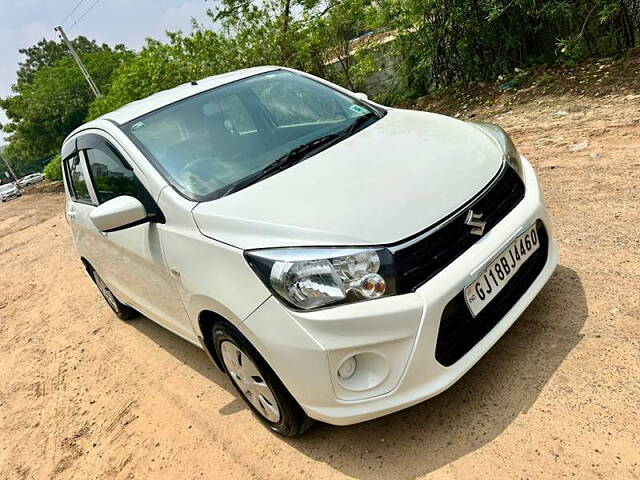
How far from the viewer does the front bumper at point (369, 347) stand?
1.86m

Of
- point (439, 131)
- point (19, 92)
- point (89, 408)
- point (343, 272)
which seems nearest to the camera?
point (343, 272)

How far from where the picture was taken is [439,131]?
8.79ft

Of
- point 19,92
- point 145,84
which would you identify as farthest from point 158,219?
point 19,92

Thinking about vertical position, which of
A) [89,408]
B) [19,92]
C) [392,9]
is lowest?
[89,408]

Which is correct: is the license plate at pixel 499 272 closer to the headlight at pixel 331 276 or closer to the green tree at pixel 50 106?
the headlight at pixel 331 276

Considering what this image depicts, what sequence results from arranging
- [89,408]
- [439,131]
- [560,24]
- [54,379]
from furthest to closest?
[560,24], [54,379], [89,408], [439,131]

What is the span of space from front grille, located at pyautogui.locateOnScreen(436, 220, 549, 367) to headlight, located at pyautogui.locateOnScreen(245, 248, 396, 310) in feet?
0.93

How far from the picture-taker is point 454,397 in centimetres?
232

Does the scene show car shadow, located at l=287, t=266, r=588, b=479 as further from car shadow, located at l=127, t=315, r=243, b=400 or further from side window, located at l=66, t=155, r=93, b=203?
side window, located at l=66, t=155, r=93, b=203

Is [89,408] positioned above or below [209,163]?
below

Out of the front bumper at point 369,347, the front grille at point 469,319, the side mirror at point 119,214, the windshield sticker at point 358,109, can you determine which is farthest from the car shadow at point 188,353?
the windshield sticker at point 358,109

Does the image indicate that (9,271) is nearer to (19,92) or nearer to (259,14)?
(259,14)

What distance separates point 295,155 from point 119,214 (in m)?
0.95

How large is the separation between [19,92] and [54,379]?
37.2m
